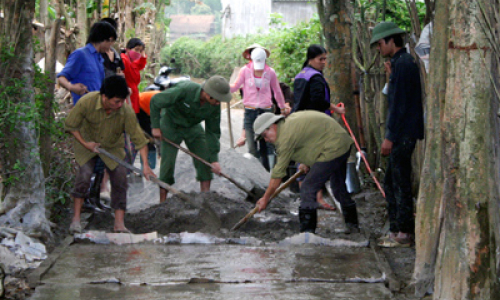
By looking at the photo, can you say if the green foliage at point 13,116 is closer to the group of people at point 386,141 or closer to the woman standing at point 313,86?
the group of people at point 386,141

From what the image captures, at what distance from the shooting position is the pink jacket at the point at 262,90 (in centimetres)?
962

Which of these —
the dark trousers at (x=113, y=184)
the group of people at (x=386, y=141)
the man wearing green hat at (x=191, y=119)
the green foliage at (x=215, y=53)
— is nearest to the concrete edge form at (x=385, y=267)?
the group of people at (x=386, y=141)

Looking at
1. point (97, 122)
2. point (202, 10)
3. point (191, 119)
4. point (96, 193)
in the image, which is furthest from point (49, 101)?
point (202, 10)

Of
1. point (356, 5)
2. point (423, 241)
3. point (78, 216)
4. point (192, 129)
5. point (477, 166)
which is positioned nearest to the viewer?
point (477, 166)

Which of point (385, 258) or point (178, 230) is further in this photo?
point (178, 230)

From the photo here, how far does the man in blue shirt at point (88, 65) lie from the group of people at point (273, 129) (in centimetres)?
1

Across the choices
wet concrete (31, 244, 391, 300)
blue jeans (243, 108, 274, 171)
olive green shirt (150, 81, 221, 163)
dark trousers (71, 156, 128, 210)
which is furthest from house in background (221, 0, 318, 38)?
wet concrete (31, 244, 391, 300)

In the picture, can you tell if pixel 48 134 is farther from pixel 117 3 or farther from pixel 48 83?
pixel 117 3

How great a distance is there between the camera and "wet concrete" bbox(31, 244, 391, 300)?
15.0 feet

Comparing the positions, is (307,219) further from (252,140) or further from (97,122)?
(252,140)

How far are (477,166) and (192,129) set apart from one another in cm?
443

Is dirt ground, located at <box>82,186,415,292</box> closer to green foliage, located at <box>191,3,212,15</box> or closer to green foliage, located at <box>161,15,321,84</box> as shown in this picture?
green foliage, located at <box>161,15,321,84</box>

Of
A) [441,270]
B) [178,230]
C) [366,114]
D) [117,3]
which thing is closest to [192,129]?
[178,230]

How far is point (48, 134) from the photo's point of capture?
6.71m
